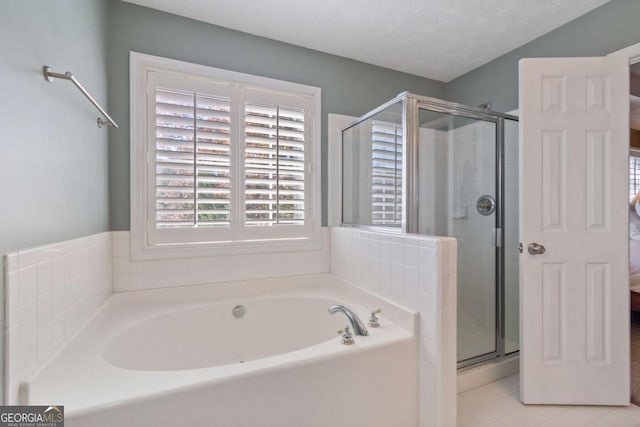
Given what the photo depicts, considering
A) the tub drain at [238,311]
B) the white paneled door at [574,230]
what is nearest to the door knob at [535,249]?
the white paneled door at [574,230]

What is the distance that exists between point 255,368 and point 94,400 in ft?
1.72

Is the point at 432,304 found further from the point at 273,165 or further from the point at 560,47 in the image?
the point at 560,47

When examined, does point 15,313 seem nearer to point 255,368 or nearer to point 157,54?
point 255,368

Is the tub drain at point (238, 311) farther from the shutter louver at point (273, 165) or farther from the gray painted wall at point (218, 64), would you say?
the gray painted wall at point (218, 64)

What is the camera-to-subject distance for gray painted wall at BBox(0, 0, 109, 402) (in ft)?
2.89

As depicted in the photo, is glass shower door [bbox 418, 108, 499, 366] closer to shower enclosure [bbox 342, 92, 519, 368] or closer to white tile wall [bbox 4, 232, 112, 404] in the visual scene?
shower enclosure [bbox 342, 92, 519, 368]

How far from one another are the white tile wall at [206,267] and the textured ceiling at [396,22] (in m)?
1.48

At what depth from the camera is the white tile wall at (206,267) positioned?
5.86 ft

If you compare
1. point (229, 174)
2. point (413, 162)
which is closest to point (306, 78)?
point (229, 174)

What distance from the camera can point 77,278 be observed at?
1304 millimetres

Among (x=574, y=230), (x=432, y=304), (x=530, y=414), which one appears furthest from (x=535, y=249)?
(x=530, y=414)

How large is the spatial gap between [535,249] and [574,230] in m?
0.23

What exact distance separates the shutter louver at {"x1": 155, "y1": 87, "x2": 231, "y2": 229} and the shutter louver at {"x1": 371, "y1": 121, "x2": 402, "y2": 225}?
1068 mm

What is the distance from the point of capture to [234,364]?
3.85 ft
